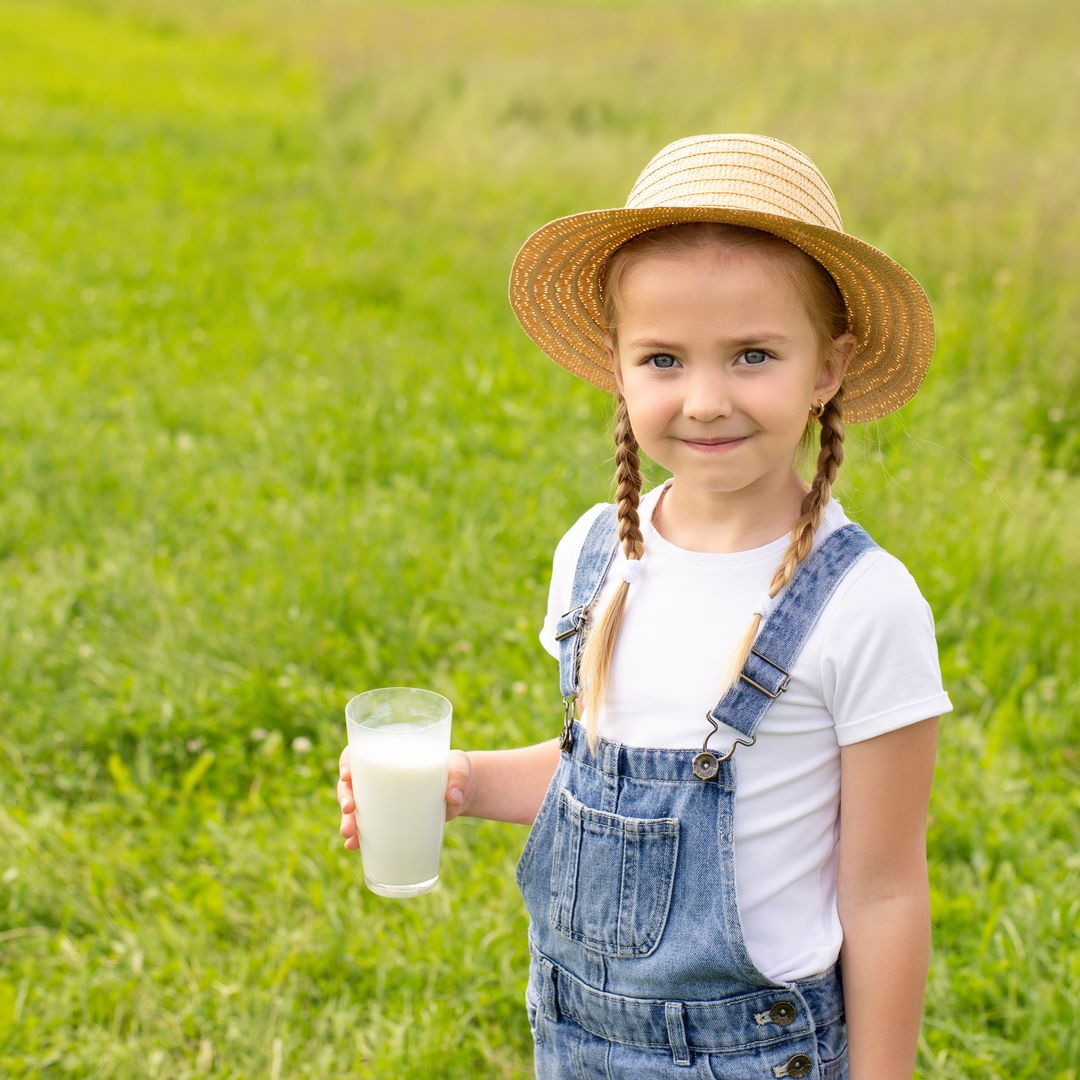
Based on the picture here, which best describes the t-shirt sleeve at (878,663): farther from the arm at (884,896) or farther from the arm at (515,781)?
the arm at (515,781)

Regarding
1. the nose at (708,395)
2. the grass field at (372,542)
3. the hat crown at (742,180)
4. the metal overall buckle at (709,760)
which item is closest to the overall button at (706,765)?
the metal overall buckle at (709,760)

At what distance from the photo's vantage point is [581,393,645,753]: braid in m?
1.77

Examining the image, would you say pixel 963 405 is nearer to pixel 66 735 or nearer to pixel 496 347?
pixel 496 347

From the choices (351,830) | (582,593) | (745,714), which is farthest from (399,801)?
(745,714)

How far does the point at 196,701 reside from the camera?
12.2 feet

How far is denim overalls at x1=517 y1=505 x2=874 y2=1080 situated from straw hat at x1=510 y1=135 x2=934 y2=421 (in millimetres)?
292

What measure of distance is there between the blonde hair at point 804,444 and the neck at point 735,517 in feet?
0.10

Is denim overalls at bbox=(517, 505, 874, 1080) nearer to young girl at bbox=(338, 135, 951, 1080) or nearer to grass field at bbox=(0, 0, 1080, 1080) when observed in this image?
young girl at bbox=(338, 135, 951, 1080)

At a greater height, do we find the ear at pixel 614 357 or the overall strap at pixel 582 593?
the ear at pixel 614 357

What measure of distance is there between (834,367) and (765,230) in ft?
0.74

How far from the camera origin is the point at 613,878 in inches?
67.4

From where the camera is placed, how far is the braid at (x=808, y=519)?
1.67 meters

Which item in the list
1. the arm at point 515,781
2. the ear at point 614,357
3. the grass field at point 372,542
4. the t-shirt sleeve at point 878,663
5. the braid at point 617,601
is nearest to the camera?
the t-shirt sleeve at point 878,663

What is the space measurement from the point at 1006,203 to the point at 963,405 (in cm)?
198
